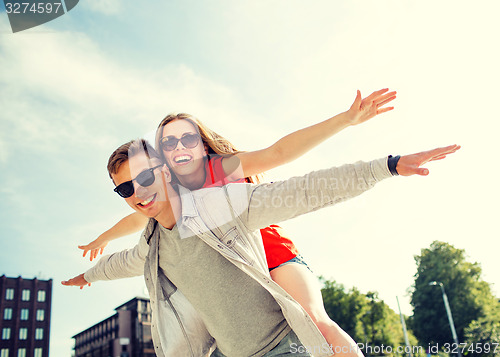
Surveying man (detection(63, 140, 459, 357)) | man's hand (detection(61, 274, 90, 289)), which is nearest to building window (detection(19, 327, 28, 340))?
man's hand (detection(61, 274, 90, 289))

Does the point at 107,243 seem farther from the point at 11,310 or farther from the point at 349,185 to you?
the point at 11,310

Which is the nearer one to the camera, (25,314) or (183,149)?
(183,149)

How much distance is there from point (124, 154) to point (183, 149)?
511 mm

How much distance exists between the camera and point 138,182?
9.25ft

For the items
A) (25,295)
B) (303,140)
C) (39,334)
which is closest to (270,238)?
(303,140)

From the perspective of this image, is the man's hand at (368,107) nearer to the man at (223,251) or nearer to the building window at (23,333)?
the man at (223,251)

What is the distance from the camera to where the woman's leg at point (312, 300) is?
7.47 ft

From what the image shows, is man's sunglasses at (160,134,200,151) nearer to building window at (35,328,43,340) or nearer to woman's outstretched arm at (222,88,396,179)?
woman's outstretched arm at (222,88,396,179)

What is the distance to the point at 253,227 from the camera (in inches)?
95.6

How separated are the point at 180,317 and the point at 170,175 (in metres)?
0.98

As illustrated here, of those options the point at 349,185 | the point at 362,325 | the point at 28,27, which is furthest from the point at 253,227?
the point at 362,325

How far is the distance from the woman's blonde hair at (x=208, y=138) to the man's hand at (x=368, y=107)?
1.00 meters

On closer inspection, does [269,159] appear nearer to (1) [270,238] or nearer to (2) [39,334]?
(1) [270,238]

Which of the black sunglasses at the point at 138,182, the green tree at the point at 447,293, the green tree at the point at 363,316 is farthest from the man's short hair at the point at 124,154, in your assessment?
the green tree at the point at 363,316
